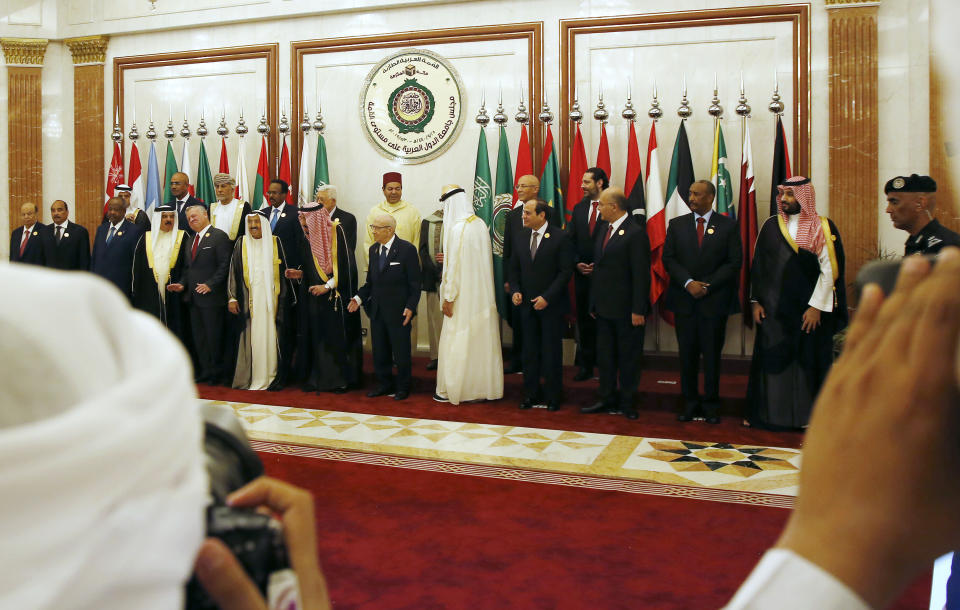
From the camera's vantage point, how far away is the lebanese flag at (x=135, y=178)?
361 inches

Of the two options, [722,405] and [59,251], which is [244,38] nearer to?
[59,251]

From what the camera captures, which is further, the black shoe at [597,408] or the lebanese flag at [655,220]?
the lebanese flag at [655,220]

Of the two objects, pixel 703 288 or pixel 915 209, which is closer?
pixel 915 209

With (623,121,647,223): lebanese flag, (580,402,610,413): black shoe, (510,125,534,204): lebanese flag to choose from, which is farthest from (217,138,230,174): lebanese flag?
(580,402,610,413): black shoe

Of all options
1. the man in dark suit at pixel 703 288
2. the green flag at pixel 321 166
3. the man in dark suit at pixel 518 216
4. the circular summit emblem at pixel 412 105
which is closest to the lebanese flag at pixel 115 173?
the green flag at pixel 321 166

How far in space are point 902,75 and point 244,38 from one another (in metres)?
6.32

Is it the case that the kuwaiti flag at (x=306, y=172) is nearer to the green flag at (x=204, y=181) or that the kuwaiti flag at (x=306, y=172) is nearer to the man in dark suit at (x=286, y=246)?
the man in dark suit at (x=286, y=246)

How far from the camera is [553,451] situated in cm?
505

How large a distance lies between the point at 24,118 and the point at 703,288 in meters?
8.03

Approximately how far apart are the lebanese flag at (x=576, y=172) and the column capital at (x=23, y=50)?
20.8ft

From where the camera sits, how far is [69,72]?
388 inches

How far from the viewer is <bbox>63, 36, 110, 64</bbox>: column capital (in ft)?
31.6

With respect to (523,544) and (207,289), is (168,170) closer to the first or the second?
(207,289)

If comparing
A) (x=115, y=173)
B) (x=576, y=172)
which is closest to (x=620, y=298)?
(x=576, y=172)
